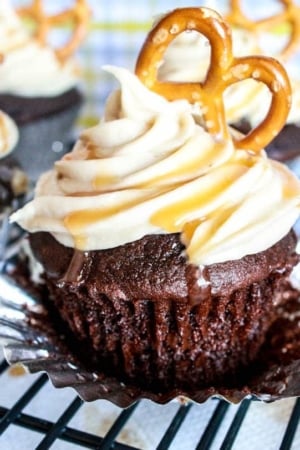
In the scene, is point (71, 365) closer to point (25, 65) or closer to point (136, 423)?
point (136, 423)

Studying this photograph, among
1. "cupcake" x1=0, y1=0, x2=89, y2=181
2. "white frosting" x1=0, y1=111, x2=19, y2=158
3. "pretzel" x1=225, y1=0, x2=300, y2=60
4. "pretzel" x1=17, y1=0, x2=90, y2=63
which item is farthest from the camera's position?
"pretzel" x1=17, y1=0, x2=90, y2=63

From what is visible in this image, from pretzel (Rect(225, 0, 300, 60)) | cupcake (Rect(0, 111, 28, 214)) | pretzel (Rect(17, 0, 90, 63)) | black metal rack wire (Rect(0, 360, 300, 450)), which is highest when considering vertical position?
pretzel (Rect(225, 0, 300, 60))

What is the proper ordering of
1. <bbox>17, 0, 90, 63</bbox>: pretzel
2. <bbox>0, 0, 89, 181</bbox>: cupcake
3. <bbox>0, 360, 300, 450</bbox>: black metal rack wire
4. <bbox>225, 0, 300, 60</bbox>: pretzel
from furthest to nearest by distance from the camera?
1. <bbox>17, 0, 90, 63</bbox>: pretzel
2. <bbox>0, 0, 89, 181</bbox>: cupcake
3. <bbox>225, 0, 300, 60</bbox>: pretzel
4. <bbox>0, 360, 300, 450</bbox>: black metal rack wire

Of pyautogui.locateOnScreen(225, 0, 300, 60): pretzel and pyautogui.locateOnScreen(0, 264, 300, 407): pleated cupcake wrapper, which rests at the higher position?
pyautogui.locateOnScreen(225, 0, 300, 60): pretzel

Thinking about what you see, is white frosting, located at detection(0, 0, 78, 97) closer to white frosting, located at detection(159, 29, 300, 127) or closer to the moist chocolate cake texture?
white frosting, located at detection(159, 29, 300, 127)

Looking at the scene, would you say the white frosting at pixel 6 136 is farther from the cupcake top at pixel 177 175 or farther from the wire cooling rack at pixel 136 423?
the wire cooling rack at pixel 136 423

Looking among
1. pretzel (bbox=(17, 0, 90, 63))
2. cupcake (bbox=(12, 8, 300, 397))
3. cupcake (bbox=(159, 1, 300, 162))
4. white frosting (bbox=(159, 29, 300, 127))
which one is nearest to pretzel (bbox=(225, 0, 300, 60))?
cupcake (bbox=(159, 1, 300, 162))

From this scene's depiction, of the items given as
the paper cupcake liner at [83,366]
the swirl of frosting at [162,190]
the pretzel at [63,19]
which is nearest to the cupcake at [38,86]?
the pretzel at [63,19]

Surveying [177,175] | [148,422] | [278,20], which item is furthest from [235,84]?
[148,422]
